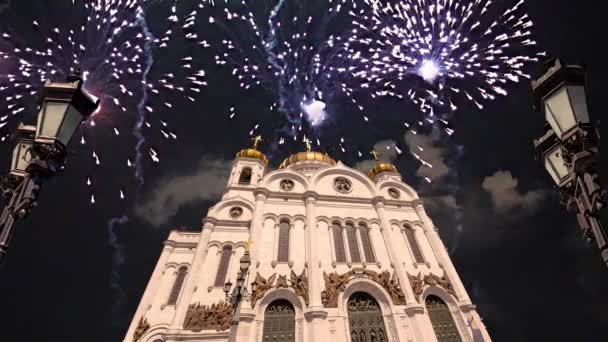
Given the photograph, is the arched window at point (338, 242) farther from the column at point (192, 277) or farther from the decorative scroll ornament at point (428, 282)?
the column at point (192, 277)

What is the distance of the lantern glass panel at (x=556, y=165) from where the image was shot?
4.20 metres

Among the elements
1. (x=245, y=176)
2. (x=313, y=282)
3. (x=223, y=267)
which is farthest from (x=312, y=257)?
(x=245, y=176)

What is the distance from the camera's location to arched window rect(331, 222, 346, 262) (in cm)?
1844

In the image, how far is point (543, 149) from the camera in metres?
4.48

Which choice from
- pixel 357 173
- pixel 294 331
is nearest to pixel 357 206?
pixel 357 173

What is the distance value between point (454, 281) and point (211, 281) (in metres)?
15.7

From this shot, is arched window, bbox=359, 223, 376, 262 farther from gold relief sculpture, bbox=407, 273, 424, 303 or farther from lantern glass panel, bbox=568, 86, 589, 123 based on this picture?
lantern glass panel, bbox=568, 86, 589, 123

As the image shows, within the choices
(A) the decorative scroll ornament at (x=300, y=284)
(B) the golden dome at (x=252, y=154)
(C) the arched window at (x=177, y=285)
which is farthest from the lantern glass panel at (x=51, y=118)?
(B) the golden dome at (x=252, y=154)

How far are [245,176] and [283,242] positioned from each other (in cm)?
992

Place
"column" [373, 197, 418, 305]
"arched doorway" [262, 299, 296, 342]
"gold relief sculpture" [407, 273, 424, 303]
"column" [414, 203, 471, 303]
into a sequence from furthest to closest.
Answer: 1. "column" [414, 203, 471, 303]
2. "gold relief sculpture" [407, 273, 424, 303]
3. "column" [373, 197, 418, 305]
4. "arched doorway" [262, 299, 296, 342]

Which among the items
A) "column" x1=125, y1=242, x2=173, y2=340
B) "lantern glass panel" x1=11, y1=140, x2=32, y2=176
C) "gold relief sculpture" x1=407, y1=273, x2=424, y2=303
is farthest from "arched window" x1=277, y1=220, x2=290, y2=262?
"lantern glass panel" x1=11, y1=140, x2=32, y2=176

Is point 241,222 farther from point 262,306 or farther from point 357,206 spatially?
point 357,206

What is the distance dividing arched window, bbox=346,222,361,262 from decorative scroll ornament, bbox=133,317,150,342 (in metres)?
13.1

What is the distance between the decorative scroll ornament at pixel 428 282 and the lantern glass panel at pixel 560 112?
15.5 m
